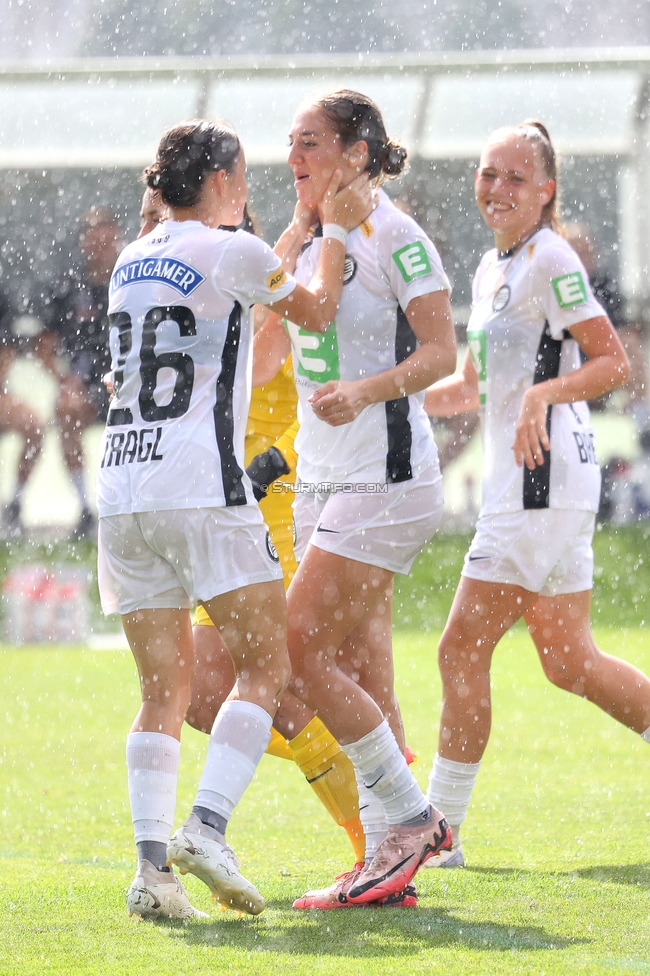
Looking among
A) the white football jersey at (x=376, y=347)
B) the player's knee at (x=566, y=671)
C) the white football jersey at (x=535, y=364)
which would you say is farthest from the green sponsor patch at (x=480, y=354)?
the player's knee at (x=566, y=671)

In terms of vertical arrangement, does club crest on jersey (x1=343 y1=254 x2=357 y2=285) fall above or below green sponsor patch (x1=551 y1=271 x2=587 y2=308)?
below

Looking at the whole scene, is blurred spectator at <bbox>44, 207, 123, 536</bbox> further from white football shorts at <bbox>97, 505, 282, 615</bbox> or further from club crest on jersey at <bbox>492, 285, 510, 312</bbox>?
white football shorts at <bbox>97, 505, 282, 615</bbox>

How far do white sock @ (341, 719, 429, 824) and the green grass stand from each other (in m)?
0.22

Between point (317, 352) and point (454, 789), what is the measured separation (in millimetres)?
1306

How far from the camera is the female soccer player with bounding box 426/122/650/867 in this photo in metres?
3.86

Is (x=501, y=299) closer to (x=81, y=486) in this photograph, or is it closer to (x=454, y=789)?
(x=454, y=789)

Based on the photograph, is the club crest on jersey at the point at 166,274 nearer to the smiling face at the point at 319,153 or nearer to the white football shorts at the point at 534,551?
the smiling face at the point at 319,153

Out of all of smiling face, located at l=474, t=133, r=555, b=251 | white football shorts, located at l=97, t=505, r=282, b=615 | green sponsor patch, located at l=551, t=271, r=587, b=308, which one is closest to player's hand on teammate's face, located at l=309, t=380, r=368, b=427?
white football shorts, located at l=97, t=505, r=282, b=615

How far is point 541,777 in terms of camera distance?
508 centimetres

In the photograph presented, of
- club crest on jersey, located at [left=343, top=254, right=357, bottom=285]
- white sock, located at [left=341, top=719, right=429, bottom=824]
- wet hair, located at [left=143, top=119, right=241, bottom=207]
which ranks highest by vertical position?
wet hair, located at [left=143, top=119, right=241, bottom=207]

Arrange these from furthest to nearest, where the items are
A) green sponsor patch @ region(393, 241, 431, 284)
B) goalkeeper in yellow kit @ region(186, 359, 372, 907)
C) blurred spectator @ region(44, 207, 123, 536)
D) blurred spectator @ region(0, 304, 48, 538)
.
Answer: blurred spectator @ region(0, 304, 48, 538) → blurred spectator @ region(44, 207, 123, 536) → goalkeeper in yellow kit @ region(186, 359, 372, 907) → green sponsor patch @ region(393, 241, 431, 284)

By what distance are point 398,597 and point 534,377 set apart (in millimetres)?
6198

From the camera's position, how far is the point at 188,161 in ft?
10.5

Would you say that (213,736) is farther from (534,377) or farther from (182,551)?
(534,377)
